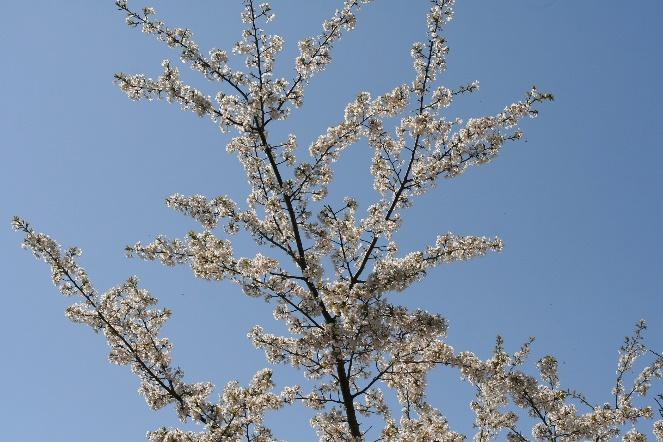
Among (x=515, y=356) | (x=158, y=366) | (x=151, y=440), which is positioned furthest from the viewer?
(x=515, y=356)

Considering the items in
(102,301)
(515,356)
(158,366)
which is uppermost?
(515,356)

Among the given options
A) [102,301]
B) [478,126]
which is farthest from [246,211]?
[478,126]

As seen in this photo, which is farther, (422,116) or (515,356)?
(515,356)

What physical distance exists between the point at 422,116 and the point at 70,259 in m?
6.66

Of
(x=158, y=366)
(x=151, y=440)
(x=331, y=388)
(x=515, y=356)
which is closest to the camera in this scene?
(x=151, y=440)

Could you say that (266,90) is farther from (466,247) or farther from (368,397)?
(368,397)

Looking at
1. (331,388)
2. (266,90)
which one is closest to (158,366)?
(331,388)

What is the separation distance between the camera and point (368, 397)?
11.6 meters

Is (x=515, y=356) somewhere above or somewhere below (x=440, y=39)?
below

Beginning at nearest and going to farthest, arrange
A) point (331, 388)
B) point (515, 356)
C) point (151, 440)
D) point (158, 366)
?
point (151, 440)
point (158, 366)
point (331, 388)
point (515, 356)

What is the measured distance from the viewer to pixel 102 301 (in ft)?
30.6

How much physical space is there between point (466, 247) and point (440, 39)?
386 cm

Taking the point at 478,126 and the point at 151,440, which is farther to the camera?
the point at 478,126

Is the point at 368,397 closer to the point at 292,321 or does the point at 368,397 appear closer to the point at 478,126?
the point at 292,321
